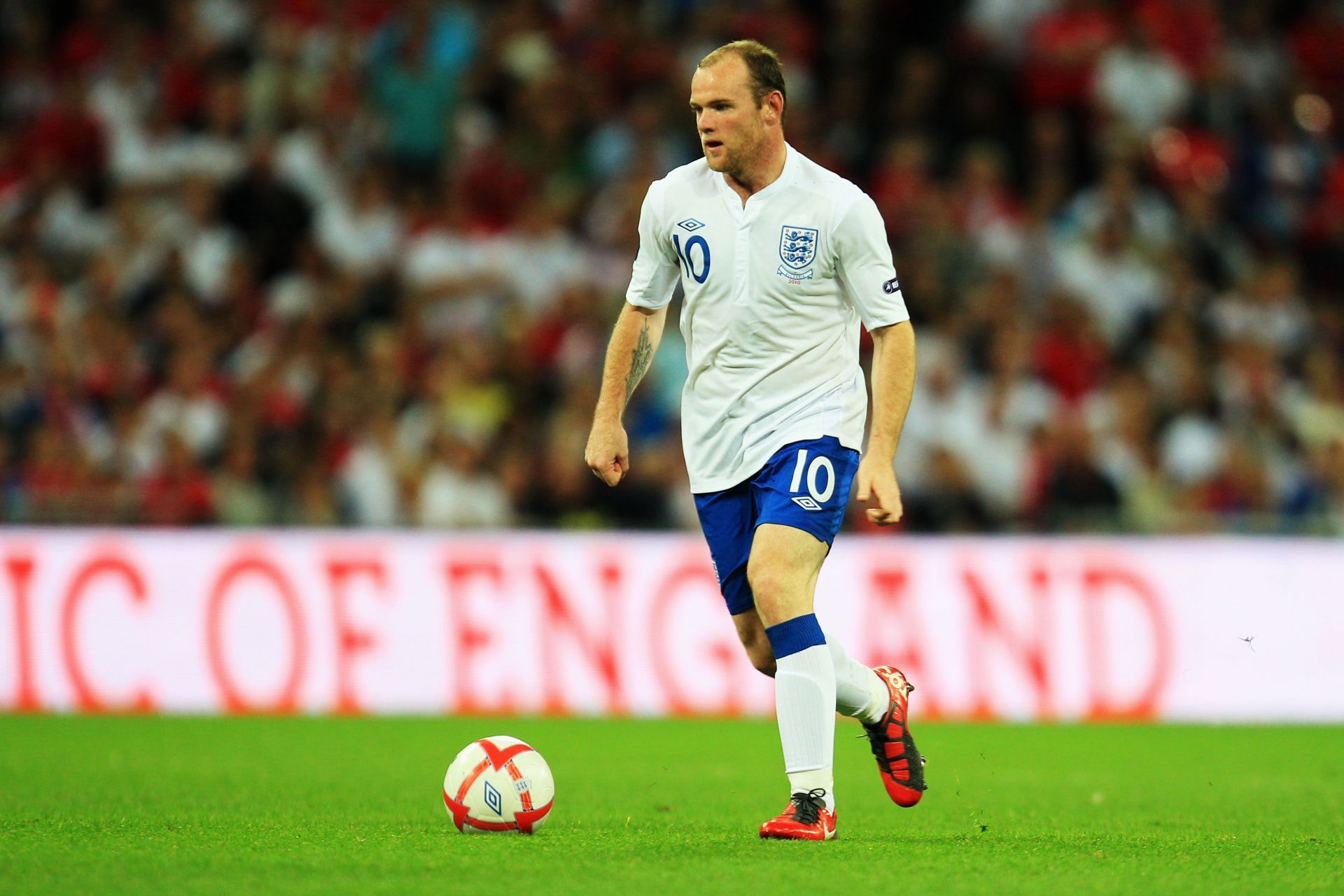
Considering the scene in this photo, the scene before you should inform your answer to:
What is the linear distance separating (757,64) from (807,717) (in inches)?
76.8

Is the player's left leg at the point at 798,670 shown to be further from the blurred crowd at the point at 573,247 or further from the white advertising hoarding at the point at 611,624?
→ the blurred crowd at the point at 573,247

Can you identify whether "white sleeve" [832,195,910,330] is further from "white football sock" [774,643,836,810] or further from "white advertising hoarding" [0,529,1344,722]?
"white advertising hoarding" [0,529,1344,722]

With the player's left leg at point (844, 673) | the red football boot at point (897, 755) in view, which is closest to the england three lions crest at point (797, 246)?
the player's left leg at point (844, 673)

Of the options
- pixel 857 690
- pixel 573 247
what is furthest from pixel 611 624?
pixel 857 690

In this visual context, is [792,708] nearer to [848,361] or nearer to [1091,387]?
[848,361]

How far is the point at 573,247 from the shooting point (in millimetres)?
13852

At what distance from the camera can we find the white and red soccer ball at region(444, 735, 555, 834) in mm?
5820

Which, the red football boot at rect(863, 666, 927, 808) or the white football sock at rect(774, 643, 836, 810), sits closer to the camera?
the white football sock at rect(774, 643, 836, 810)

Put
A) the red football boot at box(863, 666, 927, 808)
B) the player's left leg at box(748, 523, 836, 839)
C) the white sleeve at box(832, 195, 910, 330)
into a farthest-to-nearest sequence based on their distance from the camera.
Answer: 1. the red football boot at box(863, 666, 927, 808)
2. the white sleeve at box(832, 195, 910, 330)
3. the player's left leg at box(748, 523, 836, 839)

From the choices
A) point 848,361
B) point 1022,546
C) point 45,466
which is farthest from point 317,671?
point 848,361

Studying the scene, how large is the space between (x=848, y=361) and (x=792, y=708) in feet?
3.63

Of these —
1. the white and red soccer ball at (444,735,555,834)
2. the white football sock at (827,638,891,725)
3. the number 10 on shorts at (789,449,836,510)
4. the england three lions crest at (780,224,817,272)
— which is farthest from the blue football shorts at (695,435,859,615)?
the white and red soccer ball at (444,735,555,834)

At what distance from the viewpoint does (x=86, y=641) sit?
1140cm

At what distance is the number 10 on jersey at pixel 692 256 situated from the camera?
588 centimetres
